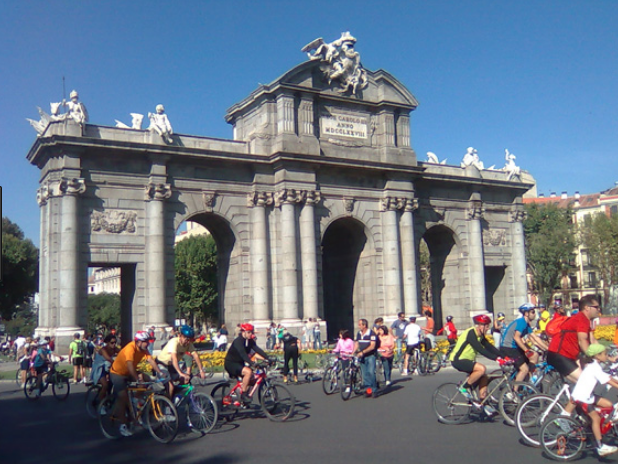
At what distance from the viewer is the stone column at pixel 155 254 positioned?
30.4 meters

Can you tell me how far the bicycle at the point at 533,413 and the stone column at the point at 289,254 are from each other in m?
22.3

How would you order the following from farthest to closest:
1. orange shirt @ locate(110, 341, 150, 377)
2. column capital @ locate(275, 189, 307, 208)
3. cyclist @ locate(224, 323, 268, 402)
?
1. column capital @ locate(275, 189, 307, 208)
2. cyclist @ locate(224, 323, 268, 402)
3. orange shirt @ locate(110, 341, 150, 377)

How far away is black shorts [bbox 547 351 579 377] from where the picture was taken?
10218 mm

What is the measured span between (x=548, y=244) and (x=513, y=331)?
182 feet

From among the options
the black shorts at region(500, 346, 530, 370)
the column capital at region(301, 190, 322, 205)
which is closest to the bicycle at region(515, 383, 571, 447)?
the black shorts at region(500, 346, 530, 370)

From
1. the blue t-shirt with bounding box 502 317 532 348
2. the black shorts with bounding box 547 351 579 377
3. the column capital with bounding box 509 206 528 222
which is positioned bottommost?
the black shorts with bounding box 547 351 579 377

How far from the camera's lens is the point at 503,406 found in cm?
1222

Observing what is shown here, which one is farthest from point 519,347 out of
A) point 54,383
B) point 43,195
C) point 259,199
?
point 43,195

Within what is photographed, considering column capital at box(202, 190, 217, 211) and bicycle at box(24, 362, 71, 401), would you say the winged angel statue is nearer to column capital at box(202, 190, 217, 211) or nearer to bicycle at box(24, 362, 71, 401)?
column capital at box(202, 190, 217, 211)

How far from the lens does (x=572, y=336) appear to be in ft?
34.0

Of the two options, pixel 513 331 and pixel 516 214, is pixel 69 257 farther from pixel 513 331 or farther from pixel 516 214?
pixel 516 214

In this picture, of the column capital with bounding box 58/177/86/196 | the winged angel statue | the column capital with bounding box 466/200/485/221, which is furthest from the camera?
the column capital with bounding box 466/200/485/221

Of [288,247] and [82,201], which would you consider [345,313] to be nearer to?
[288,247]

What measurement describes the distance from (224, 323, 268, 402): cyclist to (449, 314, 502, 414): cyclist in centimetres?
392
